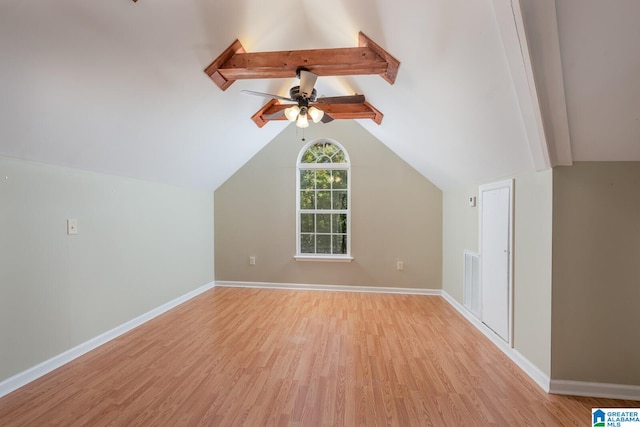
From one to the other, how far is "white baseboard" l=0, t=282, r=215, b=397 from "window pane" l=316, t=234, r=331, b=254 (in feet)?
7.60

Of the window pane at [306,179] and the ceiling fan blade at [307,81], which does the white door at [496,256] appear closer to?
the ceiling fan blade at [307,81]

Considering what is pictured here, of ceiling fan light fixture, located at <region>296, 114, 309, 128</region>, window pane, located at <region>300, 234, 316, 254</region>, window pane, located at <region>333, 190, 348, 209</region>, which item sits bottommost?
window pane, located at <region>300, 234, 316, 254</region>

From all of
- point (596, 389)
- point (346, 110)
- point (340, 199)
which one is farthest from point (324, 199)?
point (596, 389)

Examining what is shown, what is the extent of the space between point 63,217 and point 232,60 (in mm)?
2007

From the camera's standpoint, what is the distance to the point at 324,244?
4770 millimetres

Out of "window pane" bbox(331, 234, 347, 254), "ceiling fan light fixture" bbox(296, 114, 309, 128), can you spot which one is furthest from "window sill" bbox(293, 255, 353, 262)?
"ceiling fan light fixture" bbox(296, 114, 309, 128)

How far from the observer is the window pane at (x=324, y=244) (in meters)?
4.76

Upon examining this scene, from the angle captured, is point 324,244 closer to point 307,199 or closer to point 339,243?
point 339,243

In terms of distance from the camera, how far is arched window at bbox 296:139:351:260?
4.72 metres

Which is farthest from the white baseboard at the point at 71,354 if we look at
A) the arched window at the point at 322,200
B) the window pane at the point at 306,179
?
the window pane at the point at 306,179

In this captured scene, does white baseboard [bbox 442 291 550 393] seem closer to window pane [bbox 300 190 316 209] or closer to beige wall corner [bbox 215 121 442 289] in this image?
beige wall corner [bbox 215 121 442 289]

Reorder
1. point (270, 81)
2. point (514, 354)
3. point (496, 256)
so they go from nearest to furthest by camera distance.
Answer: point (514, 354) → point (496, 256) → point (270, 81)

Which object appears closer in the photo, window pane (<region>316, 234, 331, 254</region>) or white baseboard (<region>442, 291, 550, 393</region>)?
white baseboard (<region>442, 291, 550, 393</region>)

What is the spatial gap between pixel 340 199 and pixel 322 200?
308 millimetres
